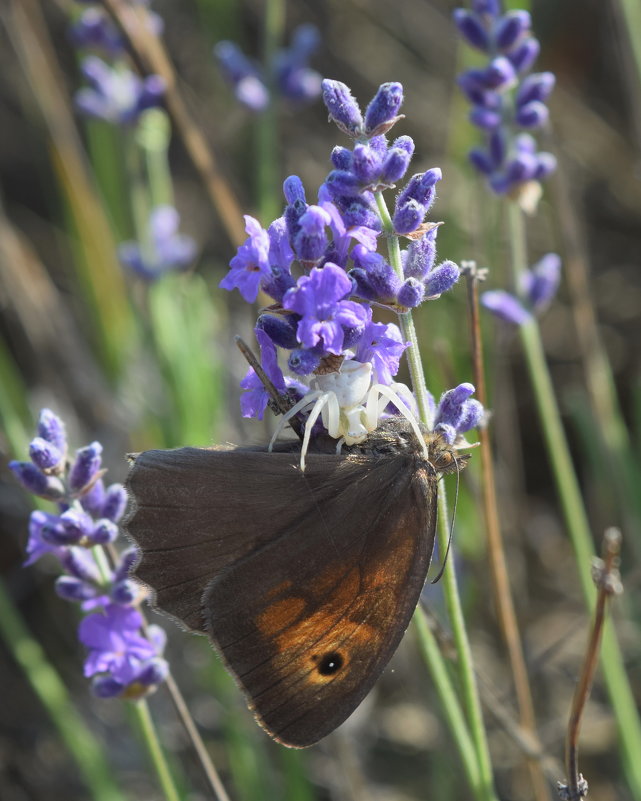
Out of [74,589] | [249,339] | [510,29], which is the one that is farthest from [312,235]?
[249,339]

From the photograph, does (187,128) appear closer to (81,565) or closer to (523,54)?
(523,54)

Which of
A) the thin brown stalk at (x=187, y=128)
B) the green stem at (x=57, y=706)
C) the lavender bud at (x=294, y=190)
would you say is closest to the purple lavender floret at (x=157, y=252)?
the thin brown stalk at (x=187, y=128)

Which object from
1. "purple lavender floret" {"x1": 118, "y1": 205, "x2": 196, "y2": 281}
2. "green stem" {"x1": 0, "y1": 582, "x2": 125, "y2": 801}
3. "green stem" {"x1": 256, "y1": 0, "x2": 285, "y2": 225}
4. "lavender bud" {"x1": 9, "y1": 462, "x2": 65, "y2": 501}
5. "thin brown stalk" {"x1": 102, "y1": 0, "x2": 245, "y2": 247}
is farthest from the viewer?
"purple lavender floret" {"x1": 118, "y1": 205, "x2": 196, "y2": 281}

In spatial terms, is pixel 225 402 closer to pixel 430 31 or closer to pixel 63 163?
pixel 63 163

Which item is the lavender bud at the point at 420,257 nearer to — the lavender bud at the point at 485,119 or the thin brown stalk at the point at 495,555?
the thin brown stalk at the point at 495,555

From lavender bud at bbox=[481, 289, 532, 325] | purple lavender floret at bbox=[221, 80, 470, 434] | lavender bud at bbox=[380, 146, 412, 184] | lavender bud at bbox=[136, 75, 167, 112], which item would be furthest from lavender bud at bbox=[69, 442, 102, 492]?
lavender bud at bbox=[136, 75, 167, 112]

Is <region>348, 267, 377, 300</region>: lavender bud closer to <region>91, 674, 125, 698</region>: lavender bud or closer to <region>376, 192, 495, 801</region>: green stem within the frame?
<region>376, 192, 495, 801</region>: green stem
